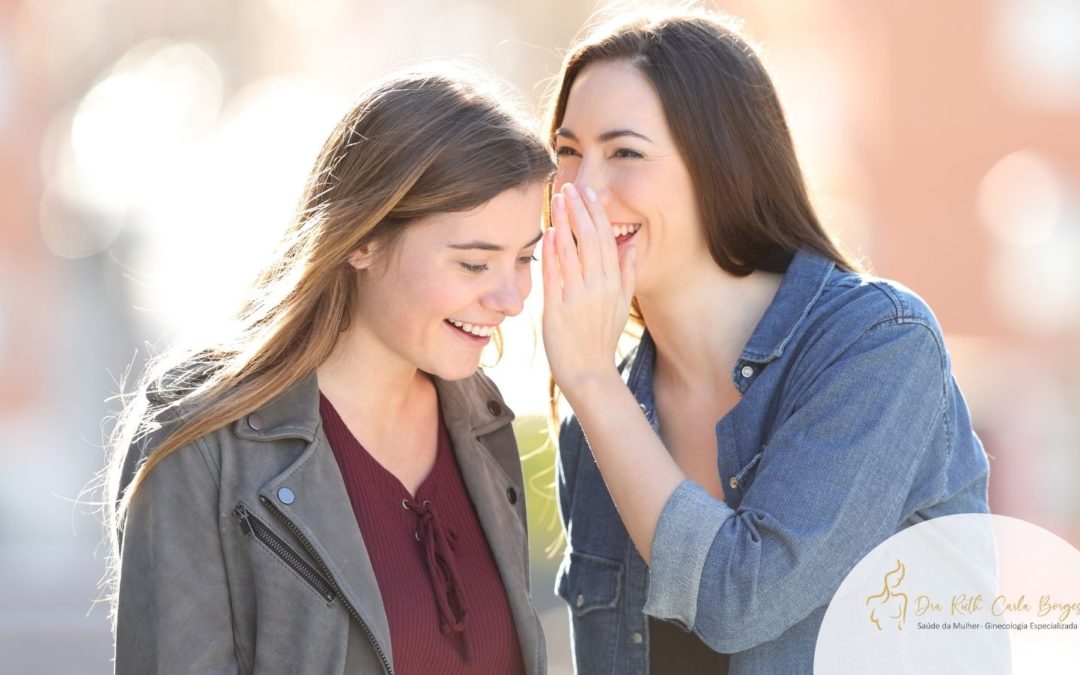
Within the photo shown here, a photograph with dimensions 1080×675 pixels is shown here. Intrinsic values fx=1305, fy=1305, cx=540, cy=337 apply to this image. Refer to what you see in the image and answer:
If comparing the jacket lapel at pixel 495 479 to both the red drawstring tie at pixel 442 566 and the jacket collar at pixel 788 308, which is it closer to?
the red drawstring tie at pixel 442 566

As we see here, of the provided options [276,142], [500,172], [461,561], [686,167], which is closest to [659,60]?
[686,167]

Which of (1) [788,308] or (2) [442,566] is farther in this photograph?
(1) [788,308]

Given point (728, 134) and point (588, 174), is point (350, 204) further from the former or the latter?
point (728, 134)

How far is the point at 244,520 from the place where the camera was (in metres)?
2.52

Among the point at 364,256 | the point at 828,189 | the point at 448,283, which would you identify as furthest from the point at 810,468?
the point at 828,189

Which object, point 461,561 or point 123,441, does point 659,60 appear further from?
point 123,441

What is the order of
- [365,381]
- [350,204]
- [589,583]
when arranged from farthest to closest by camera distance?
[589,583], [365,381], [350,204]

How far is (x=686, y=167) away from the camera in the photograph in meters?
3.10

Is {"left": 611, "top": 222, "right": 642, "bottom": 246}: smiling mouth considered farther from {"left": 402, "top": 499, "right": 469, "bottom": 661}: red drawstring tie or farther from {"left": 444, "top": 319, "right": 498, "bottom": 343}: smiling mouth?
{"left": 402, "top": 499, "right": 469, "bottom": 661}: red drawstring tie

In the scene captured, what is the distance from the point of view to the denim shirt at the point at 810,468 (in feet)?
8.40

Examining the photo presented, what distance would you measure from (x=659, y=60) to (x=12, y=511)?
16.1m

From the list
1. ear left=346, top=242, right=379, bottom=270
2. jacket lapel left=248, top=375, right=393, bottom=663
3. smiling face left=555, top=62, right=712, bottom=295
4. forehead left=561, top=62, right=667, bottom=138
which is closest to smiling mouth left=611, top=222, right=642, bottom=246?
smiling face left=555, top=62, right=712, bottom=295

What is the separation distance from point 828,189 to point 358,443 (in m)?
13.9

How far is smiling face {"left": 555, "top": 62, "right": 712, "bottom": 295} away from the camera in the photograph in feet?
10.1
